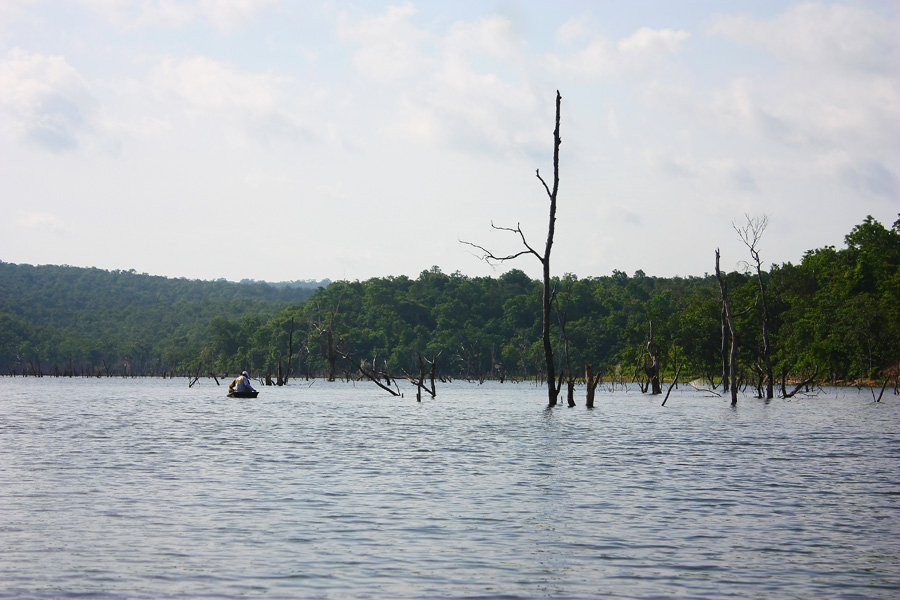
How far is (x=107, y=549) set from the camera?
11773mm

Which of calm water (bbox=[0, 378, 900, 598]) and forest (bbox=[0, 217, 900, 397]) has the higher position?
forest (bbox=[0, 217, 900, 397])

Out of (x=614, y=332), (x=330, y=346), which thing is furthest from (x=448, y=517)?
(x=614, y=332)

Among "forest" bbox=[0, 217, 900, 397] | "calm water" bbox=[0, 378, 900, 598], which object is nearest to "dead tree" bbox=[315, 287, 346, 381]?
"forest" bbox=[0, 217, 900, 397]

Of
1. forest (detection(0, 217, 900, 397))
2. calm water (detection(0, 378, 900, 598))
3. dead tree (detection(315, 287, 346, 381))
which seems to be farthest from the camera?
forest (detection(0, 217, 900, 397))

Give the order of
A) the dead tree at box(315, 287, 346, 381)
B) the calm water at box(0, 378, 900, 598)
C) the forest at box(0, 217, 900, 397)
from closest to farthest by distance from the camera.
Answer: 1. the calm water at box(0, 378, 900, 598)
2. the dead tree at box(315, 287, 346, 381)
3. the forest at box(0, 217, 900, 397)

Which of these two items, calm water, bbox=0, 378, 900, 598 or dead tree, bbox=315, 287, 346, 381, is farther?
dead tree, bbox=315, 287, 346, 381

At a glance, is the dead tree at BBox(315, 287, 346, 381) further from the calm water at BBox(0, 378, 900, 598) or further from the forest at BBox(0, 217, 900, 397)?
the calm water at BBox(0, 378, 900, 598)

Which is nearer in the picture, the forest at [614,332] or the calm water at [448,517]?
the calm water at [448,517]

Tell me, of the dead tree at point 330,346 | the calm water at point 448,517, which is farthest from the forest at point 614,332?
the calm water at point 448,517

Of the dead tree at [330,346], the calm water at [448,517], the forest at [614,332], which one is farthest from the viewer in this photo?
the forest at [614,332]

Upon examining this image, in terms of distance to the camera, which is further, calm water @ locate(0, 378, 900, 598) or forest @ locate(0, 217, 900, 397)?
forest @ locate(0, 217, 900, 397)

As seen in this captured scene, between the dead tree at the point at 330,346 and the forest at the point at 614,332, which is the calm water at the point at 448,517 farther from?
the forest at the point at 614,332

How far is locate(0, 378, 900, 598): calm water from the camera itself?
10258 mm

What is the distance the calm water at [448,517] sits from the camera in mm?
10258
